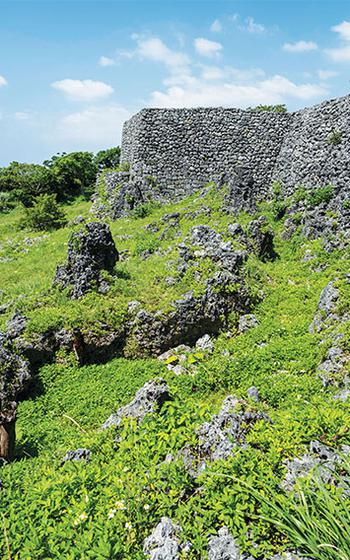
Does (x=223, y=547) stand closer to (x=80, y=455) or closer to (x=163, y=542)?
(x=163, y=542)

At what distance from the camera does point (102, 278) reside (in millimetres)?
11984

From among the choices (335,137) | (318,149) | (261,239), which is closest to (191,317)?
(261,239)

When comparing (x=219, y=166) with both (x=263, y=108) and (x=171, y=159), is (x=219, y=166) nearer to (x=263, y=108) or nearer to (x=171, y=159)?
(x=171, y=159)

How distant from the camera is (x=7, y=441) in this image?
6.76 metres

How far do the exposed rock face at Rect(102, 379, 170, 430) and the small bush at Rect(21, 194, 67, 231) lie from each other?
20.2 meters

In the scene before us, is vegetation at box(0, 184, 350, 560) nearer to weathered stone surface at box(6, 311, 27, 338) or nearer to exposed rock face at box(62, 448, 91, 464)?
exposed rock face at box(62, 448, 91, 464)

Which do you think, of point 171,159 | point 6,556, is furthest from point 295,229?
point 6,556

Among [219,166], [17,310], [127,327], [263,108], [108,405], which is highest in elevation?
[263,108]

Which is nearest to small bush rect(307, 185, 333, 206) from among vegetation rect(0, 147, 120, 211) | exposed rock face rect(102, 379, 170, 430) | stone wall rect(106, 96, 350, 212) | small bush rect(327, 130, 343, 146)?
small bush rect(327, 130, 343, 146)

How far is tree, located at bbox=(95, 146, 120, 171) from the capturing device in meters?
34.8

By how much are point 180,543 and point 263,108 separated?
982 inches

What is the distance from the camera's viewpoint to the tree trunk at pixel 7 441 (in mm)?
6707

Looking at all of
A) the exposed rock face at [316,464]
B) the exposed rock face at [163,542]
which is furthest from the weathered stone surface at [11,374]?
the exposed rock face at [316,464]

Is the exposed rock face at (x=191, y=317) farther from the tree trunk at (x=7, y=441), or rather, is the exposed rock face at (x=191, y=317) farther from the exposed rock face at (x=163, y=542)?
the exposed rock face at (x=163, y=542)
